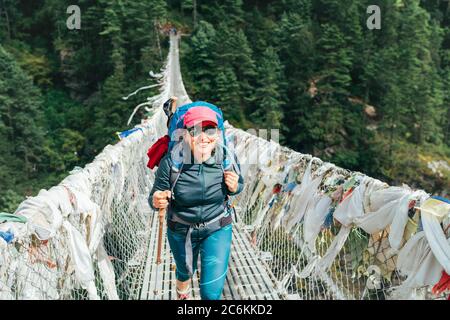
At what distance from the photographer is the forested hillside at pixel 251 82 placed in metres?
17.4


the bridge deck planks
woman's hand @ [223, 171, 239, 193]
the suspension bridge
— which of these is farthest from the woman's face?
the bridge deck planks

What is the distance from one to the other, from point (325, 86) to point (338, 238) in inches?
690

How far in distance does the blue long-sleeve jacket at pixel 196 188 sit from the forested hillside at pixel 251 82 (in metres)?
15.4

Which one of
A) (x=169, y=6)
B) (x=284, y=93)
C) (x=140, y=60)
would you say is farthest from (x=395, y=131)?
(x=169, y=6)

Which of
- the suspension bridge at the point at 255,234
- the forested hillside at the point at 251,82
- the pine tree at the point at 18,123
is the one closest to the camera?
the suspension bridge at the point at 255,234

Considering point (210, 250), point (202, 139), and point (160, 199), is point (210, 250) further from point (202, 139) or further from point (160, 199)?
point (202, 139)

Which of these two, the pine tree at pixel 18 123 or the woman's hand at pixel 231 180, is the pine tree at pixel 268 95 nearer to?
the pine tree at pixel 18 123

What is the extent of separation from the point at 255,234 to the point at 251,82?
54.7 ft

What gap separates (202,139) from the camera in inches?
56.2

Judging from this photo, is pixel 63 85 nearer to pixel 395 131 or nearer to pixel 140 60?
pixel 140 60

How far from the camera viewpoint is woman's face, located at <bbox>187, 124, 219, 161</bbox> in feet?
4.68

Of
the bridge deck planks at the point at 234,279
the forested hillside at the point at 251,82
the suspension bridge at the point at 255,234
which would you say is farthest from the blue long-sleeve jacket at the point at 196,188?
the forested hillside at the point at 251,82

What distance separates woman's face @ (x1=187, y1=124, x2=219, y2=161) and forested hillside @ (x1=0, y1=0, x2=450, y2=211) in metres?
15.5

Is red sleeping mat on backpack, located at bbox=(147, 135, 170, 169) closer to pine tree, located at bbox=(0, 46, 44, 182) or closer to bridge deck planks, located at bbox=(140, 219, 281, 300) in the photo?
bridge deck planks, located at bbox=(140, 219, 281, 300)
